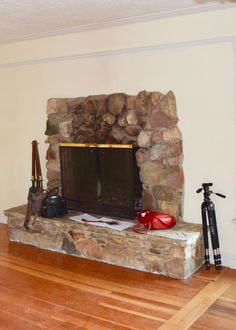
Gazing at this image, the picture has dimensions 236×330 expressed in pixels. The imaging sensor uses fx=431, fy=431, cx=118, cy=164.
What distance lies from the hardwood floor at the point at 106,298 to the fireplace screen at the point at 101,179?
0.65 meters

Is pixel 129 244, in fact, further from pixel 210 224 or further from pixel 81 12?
pixel 81 12

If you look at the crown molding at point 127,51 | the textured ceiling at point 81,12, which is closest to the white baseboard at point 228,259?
the crown molding at point 127,51

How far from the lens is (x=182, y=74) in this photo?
13.5ft

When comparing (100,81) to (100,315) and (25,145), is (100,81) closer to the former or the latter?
(25,145)

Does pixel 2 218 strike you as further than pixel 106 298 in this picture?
Yes

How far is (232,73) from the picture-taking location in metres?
3.82

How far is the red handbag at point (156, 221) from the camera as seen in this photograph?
4.06 m

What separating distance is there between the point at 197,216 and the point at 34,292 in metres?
1.69

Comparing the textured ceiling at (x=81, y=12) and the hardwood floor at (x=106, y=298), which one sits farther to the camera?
the textured ceiling at (x=81, y=12)

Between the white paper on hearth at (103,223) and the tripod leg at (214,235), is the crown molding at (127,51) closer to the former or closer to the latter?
the tripod leg at (214,235)

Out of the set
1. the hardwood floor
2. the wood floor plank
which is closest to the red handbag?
the hardwood floor

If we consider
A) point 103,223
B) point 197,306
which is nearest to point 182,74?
point 103,223

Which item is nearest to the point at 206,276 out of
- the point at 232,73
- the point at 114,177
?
the point at 114,177

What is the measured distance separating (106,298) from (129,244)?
69 centimetres
